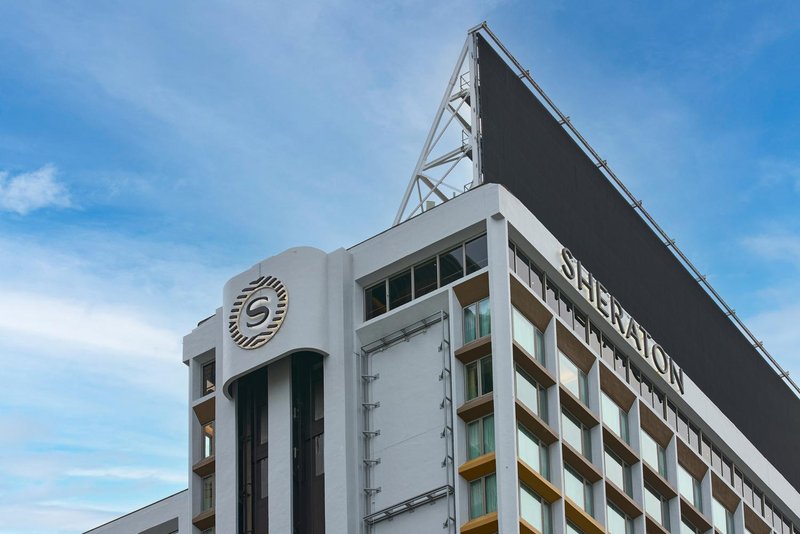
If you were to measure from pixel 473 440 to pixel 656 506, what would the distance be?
1851cm

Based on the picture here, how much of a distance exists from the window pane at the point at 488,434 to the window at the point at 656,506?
52.8 ft

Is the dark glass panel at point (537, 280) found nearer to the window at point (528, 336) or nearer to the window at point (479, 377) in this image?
the window at point (528, 336)

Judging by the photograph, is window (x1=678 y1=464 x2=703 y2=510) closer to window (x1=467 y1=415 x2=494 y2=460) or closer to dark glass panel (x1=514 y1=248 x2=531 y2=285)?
dark glass panel (x1=514 y1=248 x2=531 y2=285)

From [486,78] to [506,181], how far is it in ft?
23.2

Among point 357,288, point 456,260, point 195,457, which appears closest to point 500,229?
point 456,260

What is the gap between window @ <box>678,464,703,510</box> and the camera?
104 metres

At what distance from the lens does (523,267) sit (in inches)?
3585

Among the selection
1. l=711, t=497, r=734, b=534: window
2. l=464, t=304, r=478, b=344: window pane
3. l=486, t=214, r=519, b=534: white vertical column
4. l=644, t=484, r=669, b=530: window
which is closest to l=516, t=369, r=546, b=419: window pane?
l=486, t=214, r=519, b=534: white vertical column

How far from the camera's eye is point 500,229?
8894cm

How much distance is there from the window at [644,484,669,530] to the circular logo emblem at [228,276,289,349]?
22719 mm

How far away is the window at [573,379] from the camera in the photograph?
92.2 metres

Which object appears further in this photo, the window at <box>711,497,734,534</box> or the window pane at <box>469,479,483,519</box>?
the window at <box>711,497,734,534</box>

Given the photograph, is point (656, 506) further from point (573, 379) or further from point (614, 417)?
point (573, 379)

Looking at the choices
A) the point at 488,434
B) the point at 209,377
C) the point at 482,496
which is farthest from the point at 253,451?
the point at 482,496
